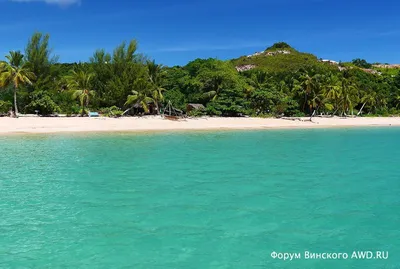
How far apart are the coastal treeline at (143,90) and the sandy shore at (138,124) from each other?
4.12 m

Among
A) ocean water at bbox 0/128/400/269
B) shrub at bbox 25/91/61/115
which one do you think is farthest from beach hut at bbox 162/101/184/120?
ocean water at bbox 0/128/400/269

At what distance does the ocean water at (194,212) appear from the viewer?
7082mm

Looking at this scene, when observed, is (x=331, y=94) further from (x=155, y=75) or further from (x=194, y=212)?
(x=194, y=212)

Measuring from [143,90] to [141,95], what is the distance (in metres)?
1.41

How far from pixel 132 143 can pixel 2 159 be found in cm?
902

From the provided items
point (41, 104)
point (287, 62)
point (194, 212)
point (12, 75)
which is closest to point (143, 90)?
point (41, 104)

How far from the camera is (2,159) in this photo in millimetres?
18375

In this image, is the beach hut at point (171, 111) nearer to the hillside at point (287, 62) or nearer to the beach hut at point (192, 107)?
the beach hut at point (192, 107)

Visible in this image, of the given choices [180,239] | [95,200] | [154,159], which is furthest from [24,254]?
[154,159]

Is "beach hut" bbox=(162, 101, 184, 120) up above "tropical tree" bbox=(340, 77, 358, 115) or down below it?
below

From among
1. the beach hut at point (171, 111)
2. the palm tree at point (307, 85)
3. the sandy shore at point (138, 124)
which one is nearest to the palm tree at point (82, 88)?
the sandy shore at point (138, 124)

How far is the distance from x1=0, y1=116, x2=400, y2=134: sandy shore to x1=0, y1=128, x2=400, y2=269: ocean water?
721 inches

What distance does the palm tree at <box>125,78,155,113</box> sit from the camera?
4600 cm

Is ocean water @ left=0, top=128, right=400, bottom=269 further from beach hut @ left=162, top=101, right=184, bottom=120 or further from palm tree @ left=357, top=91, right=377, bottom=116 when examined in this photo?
palm tree @ left=357, top=91, right=377, bottom=116
